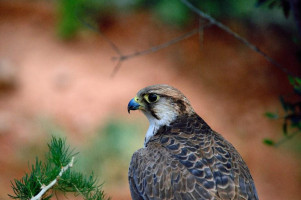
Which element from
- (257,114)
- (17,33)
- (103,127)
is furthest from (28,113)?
(257,114)

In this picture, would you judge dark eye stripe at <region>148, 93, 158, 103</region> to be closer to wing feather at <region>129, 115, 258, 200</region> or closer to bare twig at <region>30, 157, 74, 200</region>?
wing feather at <region>129, 115, 258, 200</region>

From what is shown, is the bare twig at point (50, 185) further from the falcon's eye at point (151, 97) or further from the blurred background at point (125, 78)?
the blurred background at point (125, 78)

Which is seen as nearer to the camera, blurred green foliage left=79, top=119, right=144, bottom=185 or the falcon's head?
the falcon's head

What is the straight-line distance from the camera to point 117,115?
8492 mm

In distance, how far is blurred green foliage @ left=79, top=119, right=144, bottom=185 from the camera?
→ 723 centimetres

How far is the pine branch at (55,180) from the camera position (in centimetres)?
213

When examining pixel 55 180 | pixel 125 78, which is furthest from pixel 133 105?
pixel 125 78

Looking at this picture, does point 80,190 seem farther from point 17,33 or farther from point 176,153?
point 17,33

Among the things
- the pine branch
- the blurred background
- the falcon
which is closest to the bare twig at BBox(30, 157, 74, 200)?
the pine branch

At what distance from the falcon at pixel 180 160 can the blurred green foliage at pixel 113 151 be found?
3.59m

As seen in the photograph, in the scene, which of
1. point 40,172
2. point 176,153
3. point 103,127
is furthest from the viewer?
point 103,127

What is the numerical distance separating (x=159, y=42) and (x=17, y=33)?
128 inches

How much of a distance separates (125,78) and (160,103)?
590 cm

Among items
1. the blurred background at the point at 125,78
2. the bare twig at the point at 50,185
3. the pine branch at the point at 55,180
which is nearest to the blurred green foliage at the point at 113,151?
the blurred background at the point at 125,78
